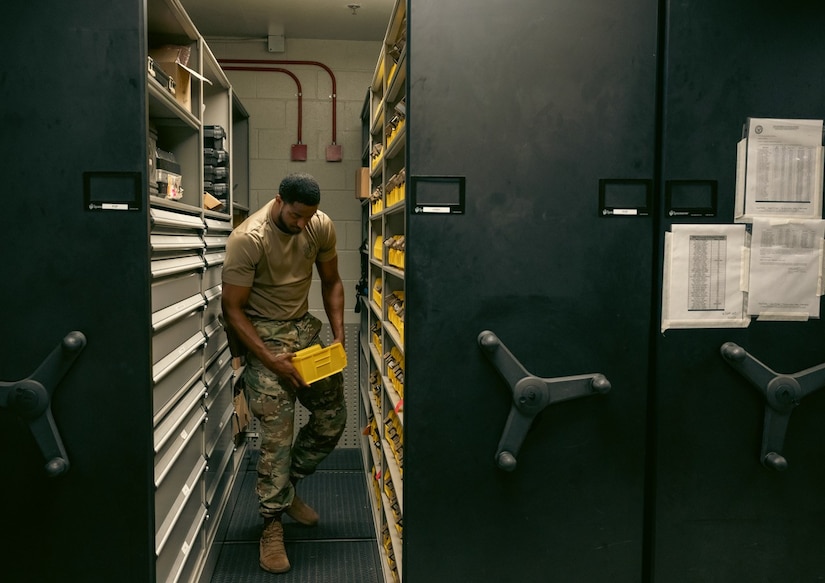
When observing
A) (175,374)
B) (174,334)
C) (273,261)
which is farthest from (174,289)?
(273,261)

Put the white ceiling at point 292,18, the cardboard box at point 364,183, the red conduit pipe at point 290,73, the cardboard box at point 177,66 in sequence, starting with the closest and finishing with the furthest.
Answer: the cardboard box at point 177,66 < the white ceiling at point 292,18 < the cardboard box at point 364,183 < the red conduit pipe at point 290,73

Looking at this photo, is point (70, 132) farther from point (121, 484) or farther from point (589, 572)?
point (589, 572)

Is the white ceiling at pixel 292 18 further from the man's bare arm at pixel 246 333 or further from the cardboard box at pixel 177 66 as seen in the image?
the man's bare arm at pixel 246 333

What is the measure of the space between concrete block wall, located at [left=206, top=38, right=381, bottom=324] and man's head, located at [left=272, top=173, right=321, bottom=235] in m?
1.95

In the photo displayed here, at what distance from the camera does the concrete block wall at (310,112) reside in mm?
4965

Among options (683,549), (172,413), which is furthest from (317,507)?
(683,549)

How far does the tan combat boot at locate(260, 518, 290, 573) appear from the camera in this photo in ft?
10.4

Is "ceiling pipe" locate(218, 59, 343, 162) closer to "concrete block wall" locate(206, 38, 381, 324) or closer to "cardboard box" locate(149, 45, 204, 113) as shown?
"concrete block wall" locate(206, 38, 381, 324)

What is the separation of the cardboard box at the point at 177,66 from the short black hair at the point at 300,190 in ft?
1.74

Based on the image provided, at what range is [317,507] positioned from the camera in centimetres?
394

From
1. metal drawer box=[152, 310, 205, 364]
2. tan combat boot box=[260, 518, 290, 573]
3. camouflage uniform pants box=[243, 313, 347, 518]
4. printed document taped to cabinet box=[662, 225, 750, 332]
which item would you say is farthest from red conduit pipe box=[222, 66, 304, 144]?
printed document taped to cabinet box=[662, 225, 750, 332]

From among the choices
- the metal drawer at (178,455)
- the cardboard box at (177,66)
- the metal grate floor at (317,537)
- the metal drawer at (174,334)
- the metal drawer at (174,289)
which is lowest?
the metal grate floor at (317,537)

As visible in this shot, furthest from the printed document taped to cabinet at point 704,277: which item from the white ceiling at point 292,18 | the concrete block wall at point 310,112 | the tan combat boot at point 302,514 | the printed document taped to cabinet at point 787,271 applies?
the concrete block wall at point 310,112

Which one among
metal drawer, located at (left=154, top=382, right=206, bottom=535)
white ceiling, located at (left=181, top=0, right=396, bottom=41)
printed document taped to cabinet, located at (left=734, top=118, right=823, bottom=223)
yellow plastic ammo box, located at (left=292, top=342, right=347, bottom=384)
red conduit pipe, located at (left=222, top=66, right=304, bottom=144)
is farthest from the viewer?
red conduit pipe, located at (left=222, top=66, right=304, bottom=144)
